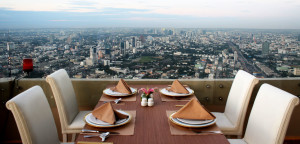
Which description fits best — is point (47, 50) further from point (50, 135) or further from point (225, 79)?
point (225, 79)

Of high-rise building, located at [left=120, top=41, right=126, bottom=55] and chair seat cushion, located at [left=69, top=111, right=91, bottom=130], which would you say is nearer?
chair seat cushion, located at [left=69, top=111, right=91, bottom=130]

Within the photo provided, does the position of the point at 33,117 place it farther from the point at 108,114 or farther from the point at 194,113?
the point at 194,113

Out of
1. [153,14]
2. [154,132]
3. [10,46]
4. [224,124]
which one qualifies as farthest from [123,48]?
[154,132]

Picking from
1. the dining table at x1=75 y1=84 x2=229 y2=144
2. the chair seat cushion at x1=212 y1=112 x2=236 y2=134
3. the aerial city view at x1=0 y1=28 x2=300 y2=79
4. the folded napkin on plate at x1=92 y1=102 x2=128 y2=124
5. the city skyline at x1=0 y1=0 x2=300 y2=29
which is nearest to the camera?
the dining table at x1=75 y1=84 x2=229 y2=144

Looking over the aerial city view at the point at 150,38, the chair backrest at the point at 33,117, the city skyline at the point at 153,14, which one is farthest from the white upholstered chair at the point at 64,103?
the city skyline at the point at 153,14

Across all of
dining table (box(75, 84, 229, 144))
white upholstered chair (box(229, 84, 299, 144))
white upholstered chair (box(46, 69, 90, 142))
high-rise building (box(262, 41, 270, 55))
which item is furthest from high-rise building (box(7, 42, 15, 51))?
high-rise building (box(262, 41, 270, 55))

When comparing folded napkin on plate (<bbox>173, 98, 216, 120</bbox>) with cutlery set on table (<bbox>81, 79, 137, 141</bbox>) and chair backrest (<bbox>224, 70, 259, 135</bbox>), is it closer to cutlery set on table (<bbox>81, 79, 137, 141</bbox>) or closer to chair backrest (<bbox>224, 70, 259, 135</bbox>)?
cutlery set on table (<bbox>81, 79, 137, 141</bbox>)
